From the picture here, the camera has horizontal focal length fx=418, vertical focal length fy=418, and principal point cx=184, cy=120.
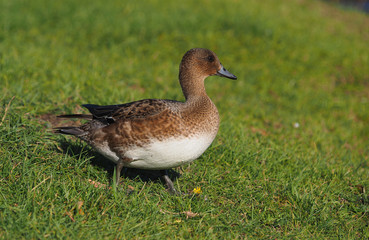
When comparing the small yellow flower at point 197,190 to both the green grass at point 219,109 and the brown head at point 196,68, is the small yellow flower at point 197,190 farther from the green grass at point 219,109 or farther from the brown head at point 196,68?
the brown head at point 196,68

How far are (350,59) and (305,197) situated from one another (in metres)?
5.56

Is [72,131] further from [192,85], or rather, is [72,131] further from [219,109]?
[219,109]

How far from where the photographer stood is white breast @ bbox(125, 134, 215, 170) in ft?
Result: 10.2

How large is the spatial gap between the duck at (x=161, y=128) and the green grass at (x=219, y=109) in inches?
10.6

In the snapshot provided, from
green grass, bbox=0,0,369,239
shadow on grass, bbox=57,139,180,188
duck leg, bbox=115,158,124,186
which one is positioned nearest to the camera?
green grass, bbox=0,0,369,239

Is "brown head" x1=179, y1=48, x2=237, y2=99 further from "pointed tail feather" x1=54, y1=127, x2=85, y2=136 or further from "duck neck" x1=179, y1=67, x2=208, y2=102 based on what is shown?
"pointed tail feather" x1=54, y1=127, x2=85, y2=136

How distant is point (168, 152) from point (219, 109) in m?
2.75

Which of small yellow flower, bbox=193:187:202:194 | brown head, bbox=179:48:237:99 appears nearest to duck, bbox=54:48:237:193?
brown head, bbox=179:48:237:99

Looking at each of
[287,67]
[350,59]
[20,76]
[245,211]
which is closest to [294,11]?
[350,59]

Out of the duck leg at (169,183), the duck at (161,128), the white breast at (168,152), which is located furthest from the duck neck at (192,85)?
the duck leg at (169,183)

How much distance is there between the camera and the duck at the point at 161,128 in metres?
3.12

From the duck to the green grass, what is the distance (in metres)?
0.27

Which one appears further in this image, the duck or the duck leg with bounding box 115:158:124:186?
the duck leg with bounding box 115:158:124:186

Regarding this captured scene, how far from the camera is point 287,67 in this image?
25.6 ft
